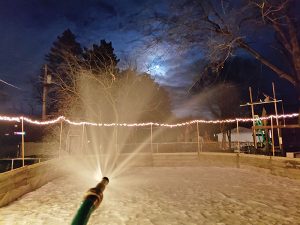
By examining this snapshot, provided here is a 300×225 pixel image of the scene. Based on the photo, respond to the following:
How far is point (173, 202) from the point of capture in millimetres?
8492

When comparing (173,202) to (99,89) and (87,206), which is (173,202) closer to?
(87,206)

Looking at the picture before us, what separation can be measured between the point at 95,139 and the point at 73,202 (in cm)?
2425

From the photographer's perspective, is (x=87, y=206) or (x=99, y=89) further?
(x=99, y=89)

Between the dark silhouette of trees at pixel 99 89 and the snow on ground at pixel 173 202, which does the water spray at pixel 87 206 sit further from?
the dark silhouette of trees at pixel 99 89

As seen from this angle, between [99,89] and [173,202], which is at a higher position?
[99,89]

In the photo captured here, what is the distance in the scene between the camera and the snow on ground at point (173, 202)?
22.4ft

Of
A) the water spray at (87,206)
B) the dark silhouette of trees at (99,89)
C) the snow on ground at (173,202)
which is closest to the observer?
the water spray at (87,206)

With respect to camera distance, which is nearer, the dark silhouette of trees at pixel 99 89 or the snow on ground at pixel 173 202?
the snow on ground at pixel 173 202

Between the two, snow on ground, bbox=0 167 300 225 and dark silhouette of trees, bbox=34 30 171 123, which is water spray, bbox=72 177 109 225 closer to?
snow on ground, bbox=0 167 300 225

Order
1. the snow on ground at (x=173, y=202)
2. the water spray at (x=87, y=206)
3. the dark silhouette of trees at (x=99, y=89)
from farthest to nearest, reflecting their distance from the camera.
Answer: the dark silhouette of trees at (x=99, y=89), the snow on ground at (x=173, y=202), the water spray at (x=87, y=206)

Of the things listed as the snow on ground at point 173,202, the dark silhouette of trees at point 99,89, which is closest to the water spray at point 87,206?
the snow on ground at point 173,202

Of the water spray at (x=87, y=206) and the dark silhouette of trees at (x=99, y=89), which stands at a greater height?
the dark silhouette of trees at (x=99, y=89)

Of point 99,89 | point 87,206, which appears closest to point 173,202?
point 87,206

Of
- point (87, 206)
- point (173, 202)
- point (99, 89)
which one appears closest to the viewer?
point (87, 206)
